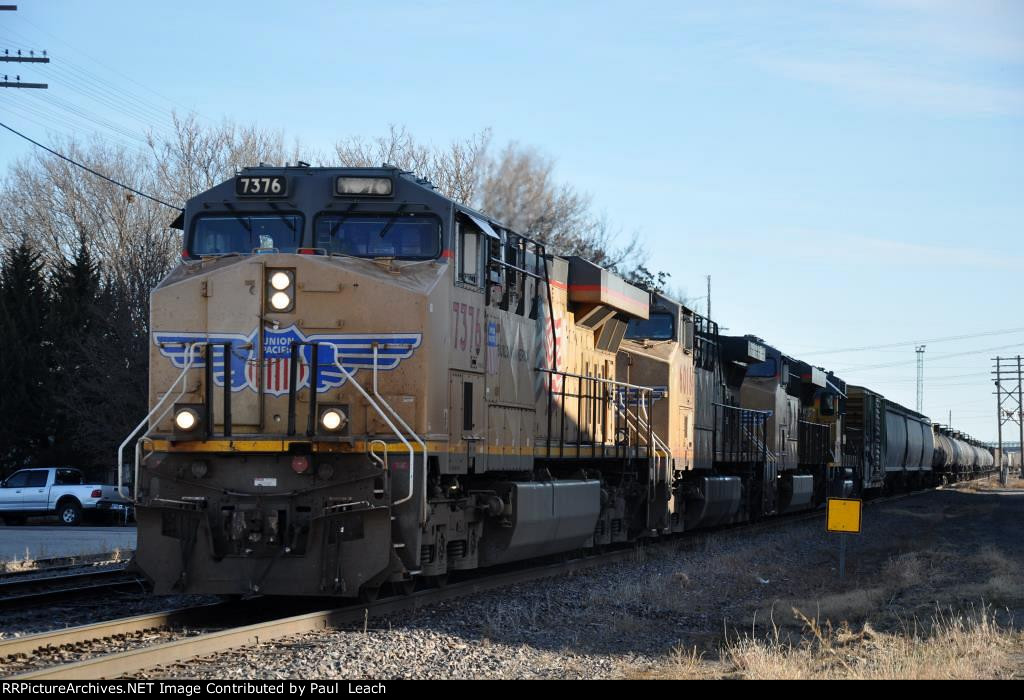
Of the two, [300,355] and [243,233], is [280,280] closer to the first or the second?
[300,355]

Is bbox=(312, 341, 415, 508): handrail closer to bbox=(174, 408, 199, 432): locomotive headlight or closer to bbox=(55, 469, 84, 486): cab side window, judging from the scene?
bbox=(174, 408, 199, 432): locomotive headlight

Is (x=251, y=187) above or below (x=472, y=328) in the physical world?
above

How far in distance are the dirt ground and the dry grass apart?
1 cm

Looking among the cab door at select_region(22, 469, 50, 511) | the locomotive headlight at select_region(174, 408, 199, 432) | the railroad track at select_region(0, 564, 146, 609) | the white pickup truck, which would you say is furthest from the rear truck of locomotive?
the cab door at select_region(22, 469, 50, 511)

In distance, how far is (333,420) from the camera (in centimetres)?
1038

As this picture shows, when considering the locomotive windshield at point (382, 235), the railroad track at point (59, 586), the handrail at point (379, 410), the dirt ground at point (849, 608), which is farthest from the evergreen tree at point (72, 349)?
the handrail at point (379, 410)

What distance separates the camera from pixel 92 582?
13.8 metres

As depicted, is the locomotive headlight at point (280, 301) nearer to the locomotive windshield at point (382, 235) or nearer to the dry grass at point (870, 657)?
the locomotive windshield at point (382, 235)

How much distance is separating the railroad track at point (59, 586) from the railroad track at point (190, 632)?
1894mm

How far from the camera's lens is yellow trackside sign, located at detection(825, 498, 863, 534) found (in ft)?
53.1
